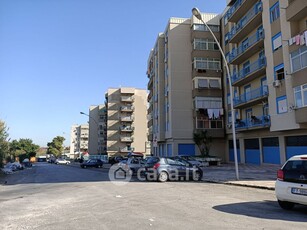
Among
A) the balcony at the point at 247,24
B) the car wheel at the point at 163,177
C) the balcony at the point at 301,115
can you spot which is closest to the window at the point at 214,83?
the balcony at the point at 247,24

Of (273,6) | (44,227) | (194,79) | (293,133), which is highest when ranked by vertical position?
(273,6)

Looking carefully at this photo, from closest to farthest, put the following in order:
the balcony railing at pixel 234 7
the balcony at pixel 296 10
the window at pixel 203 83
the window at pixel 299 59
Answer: the window at pixel 299 59 → the balcony at pixel 296 10 → the balcony railing at pixel 234 7 → the window at pixel 203 83

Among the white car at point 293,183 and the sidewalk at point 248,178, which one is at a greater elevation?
the white car at point 293,183

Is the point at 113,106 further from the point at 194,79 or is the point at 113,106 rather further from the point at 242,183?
the point at 242,183

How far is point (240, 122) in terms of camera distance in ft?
118

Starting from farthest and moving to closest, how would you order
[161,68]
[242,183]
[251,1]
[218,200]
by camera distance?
1. [161,68]
2. [251,1]
3. [242,183]
4. [218,200]

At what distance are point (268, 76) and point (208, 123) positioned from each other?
13668 millimetres

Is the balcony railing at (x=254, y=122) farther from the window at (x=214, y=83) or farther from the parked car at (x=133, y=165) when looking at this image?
the parked car at (x=133, y=165)

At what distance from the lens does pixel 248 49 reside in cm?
3362

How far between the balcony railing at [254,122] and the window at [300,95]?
17.2 feet

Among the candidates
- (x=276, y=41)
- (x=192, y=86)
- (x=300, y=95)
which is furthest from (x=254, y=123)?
(x=192, y=86)

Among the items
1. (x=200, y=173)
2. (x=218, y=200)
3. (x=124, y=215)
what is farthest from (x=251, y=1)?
(x=124, y=215)

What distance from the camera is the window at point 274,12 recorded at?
28.1 metres

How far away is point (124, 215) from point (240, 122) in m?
30.3
